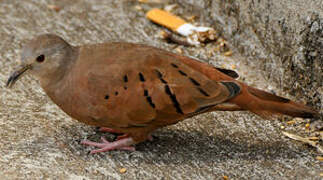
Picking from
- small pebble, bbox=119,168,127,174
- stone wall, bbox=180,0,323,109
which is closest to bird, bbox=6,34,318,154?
small pebble, bbox=119,168,127,174

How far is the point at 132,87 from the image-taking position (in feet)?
11.3

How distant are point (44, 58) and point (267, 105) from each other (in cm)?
153

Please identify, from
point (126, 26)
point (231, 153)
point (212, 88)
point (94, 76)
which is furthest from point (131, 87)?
point (126, 26)

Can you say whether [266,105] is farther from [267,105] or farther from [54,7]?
[54,7]

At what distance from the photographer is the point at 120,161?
365 centimetres

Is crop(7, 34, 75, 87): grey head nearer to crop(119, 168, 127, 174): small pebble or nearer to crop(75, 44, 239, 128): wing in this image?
crop(75, 44, 239, 128): wing

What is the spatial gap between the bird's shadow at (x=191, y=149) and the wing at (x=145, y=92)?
11.6 inches

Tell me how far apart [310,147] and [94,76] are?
1.66m

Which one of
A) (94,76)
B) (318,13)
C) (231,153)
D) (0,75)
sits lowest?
(231,153)

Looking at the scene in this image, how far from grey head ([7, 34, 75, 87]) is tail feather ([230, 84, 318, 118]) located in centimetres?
118

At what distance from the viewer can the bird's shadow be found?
146 inches

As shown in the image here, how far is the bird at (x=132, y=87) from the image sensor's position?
3.45 m

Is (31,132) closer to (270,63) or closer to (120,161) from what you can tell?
(120,161)

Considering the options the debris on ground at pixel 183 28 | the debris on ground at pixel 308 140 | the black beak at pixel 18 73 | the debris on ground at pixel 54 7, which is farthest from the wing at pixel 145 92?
the debris on ground at pixel 54 7
